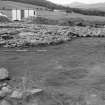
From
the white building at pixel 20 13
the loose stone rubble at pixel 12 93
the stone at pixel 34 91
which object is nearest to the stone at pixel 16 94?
the loose stone rubble at pixel 12 93

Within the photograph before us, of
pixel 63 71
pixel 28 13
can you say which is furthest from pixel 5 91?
pixel 28 13

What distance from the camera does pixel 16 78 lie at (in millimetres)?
6164

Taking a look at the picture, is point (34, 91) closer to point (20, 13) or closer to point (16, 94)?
point (16, 94)

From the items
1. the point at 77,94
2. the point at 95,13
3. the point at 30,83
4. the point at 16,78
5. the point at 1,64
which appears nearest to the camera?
the point at 77,94

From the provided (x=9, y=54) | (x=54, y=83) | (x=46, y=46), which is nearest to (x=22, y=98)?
(x=54, y=83)

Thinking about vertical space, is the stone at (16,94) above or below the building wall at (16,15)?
below

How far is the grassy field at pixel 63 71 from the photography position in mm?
4990

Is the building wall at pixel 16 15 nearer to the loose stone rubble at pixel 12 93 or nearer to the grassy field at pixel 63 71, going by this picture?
the grassy field at pixel 63 71

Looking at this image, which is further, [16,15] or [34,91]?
[16,15]

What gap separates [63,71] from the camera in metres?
6.94

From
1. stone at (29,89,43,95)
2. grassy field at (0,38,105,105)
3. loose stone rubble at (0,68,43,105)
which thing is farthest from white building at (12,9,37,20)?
stone at (29,89,43,95)

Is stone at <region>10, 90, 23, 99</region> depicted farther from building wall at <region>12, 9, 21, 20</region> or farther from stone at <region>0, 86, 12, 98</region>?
building wall at <region>12, 9, 21, 20</region>

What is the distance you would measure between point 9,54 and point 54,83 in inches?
161

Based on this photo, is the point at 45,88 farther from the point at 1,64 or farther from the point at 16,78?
the point at 1,64
